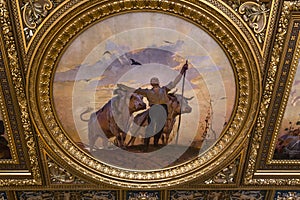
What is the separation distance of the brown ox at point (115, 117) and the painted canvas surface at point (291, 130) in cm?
322

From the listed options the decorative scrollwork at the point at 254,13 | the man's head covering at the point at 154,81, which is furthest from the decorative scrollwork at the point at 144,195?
the decorative scrollwork at the point at 254,13

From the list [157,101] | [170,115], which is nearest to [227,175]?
[170,115]

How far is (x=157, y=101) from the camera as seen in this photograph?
1005 cm

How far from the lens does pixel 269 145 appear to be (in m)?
10.9

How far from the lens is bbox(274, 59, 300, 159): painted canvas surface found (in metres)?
10.2

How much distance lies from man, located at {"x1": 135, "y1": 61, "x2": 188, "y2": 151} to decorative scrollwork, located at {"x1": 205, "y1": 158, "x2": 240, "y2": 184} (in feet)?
6.31

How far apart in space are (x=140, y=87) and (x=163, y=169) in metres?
2.23

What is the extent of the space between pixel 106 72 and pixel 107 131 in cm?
141

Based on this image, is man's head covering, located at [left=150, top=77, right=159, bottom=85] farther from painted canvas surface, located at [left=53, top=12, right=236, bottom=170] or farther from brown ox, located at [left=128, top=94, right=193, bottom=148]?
brown ox, located at [left=128, top=94, right=193, bottom=148]

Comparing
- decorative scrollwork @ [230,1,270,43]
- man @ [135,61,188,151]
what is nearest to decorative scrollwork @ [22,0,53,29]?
man @ [135,61,188,151]

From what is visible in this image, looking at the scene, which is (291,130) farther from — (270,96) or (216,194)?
(216,194)

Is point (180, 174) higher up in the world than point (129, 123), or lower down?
lower down

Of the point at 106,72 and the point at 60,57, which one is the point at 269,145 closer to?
the point at 106,72

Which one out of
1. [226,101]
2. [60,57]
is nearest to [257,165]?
[226,101]
